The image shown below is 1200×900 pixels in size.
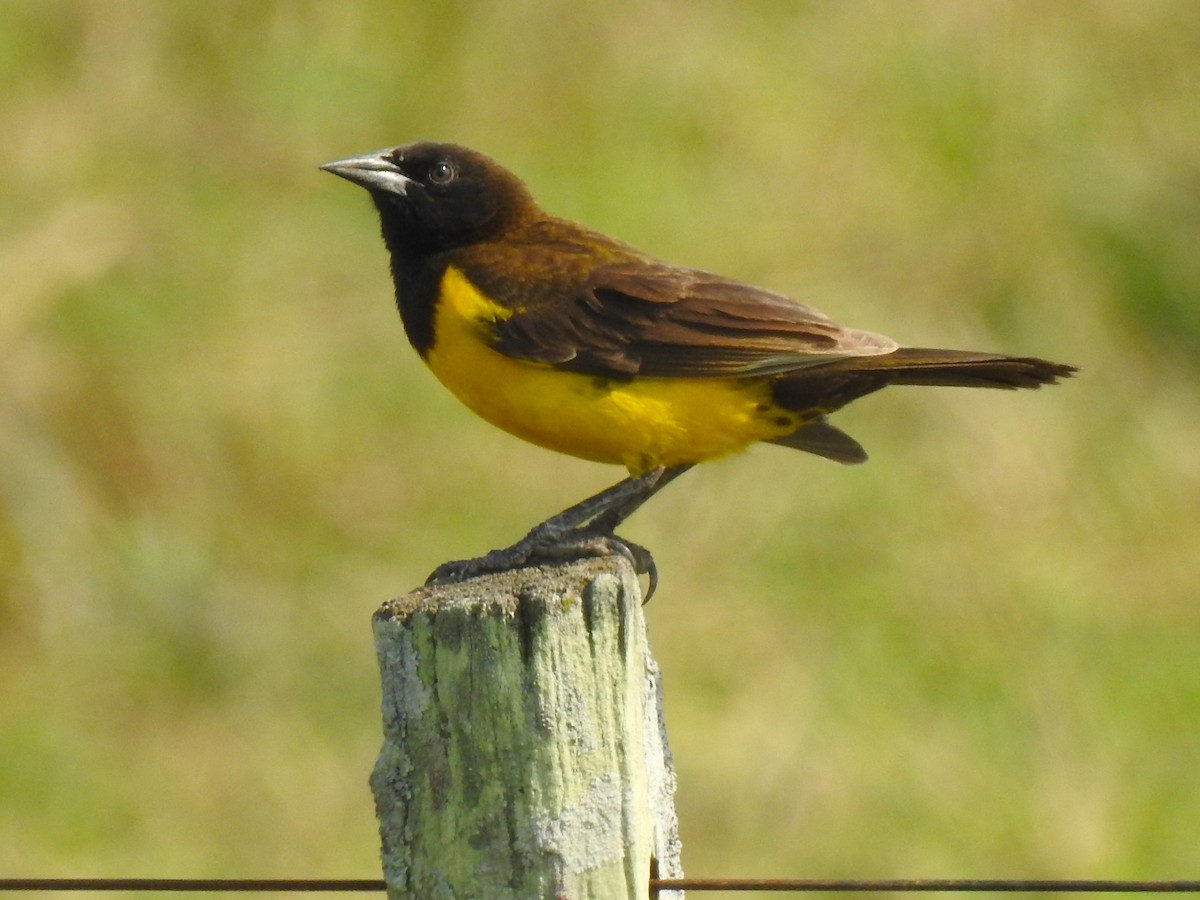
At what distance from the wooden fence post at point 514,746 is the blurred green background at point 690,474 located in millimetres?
4249

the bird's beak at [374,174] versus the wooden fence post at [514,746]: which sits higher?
the bird's beak at [374,174]

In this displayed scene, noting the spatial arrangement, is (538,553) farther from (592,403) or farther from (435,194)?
(435,194)

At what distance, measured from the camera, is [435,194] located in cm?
571

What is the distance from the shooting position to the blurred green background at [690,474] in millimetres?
7562

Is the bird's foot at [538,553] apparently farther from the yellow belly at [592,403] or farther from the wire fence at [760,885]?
the wire fence at [760,885]

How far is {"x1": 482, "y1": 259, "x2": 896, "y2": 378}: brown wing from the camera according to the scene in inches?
195

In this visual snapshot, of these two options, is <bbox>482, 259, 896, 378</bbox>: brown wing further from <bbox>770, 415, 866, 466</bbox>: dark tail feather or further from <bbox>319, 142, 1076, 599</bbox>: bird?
<bbox>770, 415, 866, 466</bbox>: dark tail feather

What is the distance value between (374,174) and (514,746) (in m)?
3.00

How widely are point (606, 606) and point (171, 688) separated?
5.27m

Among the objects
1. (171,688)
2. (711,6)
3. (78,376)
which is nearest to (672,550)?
(171,688)

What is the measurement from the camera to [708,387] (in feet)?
16.5

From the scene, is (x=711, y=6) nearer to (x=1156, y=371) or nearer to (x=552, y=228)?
(x=1156, y=371)

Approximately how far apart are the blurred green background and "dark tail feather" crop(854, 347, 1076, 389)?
112 inches

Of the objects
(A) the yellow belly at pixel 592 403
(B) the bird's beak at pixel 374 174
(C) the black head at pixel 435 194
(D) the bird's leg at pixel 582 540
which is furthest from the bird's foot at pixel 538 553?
(B) the bird's beak at pixel 374 174
